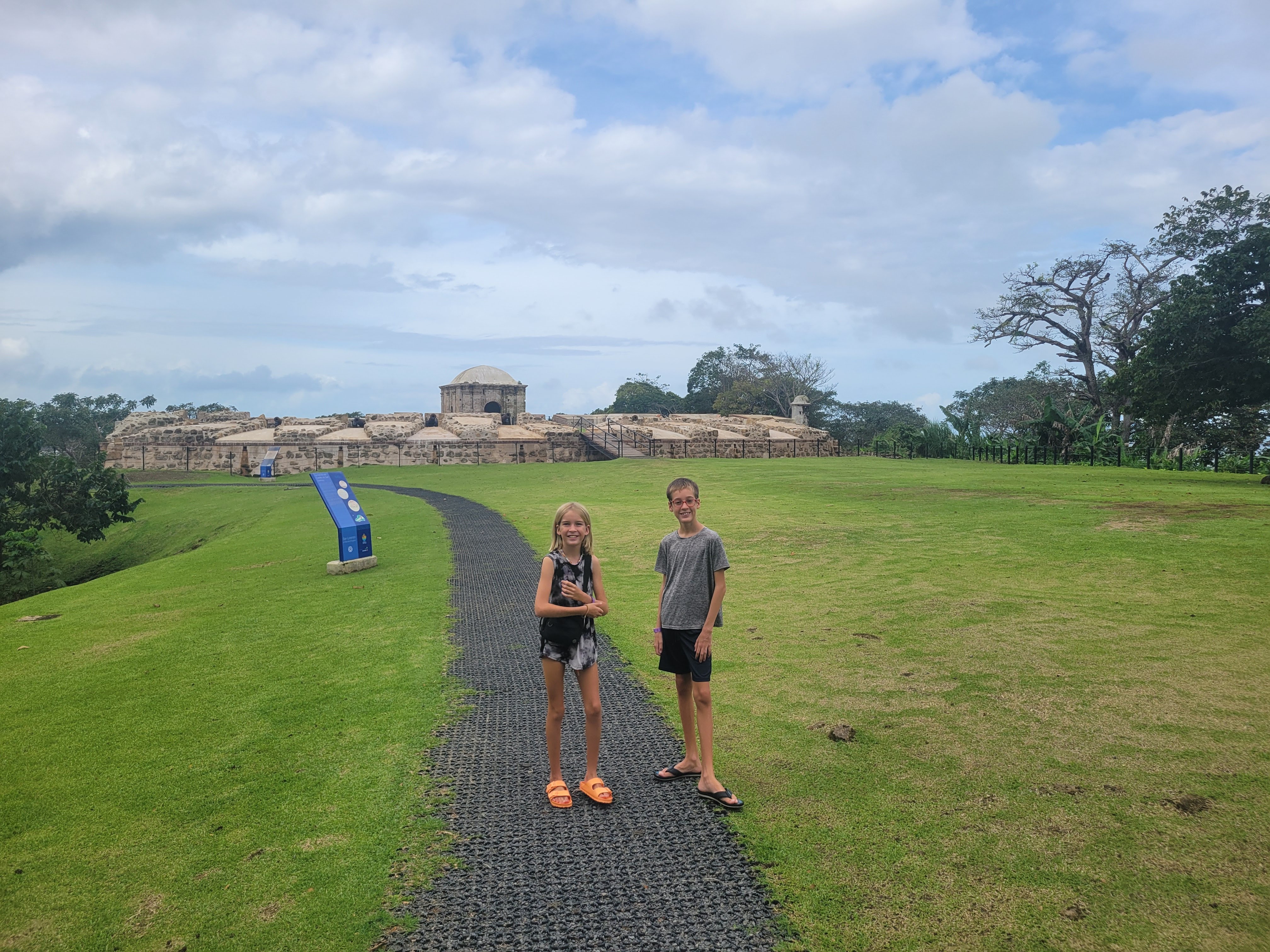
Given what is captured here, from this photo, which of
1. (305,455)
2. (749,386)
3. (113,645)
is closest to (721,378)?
(749,386)

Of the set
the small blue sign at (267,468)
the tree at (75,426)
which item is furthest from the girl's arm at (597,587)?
the tree at (75,426)

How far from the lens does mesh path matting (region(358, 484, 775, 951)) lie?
10.7ft

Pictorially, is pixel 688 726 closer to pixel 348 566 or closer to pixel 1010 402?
pixel 348 566

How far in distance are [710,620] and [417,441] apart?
3508 cm

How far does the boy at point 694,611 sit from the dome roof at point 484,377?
54.7 m

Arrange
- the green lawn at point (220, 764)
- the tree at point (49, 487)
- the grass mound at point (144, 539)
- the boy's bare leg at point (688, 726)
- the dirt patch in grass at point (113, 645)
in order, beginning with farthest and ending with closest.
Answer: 1. the tree at point (49, 487)
2. the grass mound at point (144, 539)
3. the dirt patch in grass at point (113, 645)
4. the boy's bare leg at point (688, 726)
5. the green lawn at point (220, 764)

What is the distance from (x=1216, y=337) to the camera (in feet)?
60.9

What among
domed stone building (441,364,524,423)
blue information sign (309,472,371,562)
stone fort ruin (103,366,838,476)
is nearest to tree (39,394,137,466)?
stone fort ruin (103,366,838,476)

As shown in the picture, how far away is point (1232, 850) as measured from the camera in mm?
3703

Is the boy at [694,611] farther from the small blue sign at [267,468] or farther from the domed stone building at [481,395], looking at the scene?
the domed stone building at [481,395]

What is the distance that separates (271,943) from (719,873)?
1.85 m

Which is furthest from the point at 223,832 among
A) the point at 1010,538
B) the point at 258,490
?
the point at 258,490

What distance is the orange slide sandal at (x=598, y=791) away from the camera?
4.26 meters

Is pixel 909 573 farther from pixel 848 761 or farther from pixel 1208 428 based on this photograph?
pixel 1208 428
